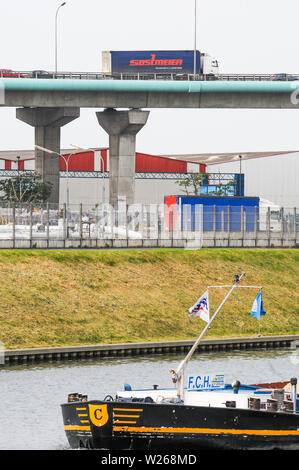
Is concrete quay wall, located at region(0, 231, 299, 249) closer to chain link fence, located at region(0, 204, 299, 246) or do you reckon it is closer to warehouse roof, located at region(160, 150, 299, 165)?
chain link fence, located at region(0, 204, 299, 246)

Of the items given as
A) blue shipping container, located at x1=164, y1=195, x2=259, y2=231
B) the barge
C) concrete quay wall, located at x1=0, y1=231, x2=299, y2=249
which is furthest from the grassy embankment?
the barge

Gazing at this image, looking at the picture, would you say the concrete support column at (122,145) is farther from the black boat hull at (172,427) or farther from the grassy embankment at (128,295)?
the black boat hull at (172,427)

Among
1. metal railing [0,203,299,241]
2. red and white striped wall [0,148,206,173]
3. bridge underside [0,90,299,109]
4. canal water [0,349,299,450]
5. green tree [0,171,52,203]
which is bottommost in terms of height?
canal water [0,349,299,450]

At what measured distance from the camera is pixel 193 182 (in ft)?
428

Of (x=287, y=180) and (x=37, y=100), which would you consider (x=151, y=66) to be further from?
(x=287, y=180)

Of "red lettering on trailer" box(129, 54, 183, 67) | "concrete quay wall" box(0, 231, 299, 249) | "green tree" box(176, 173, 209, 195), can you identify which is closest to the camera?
"concrete quay wall" box(0, 231, 299, 249)

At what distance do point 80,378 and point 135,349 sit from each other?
846 centimetres

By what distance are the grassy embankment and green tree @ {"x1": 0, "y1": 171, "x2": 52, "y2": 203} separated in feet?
131

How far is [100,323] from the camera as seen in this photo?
5819 cm

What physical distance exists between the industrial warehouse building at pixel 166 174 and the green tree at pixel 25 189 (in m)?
2.96

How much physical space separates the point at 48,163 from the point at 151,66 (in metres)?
16.7

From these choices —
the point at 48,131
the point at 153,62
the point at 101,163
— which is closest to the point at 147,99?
the point at 153,62

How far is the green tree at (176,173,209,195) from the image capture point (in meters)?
129

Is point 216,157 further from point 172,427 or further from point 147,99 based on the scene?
point 172,427
